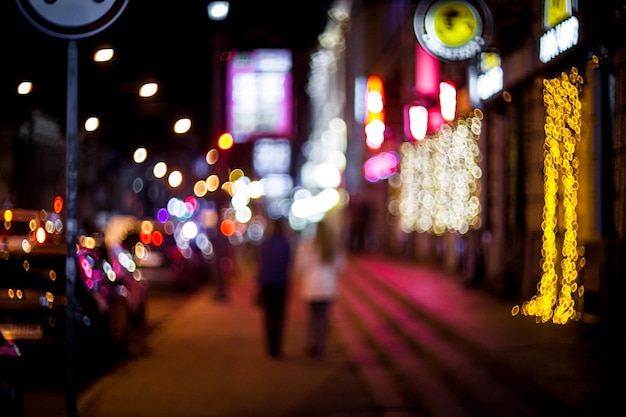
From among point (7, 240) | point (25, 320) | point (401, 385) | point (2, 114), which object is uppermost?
point (2, 114)

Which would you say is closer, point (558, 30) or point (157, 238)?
point (558, 30)

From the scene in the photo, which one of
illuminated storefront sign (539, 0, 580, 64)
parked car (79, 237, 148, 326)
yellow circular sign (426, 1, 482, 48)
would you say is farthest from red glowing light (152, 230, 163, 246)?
illuminated storefront sign (539, 0, 580, 64)

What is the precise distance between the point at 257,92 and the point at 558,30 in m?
25.2

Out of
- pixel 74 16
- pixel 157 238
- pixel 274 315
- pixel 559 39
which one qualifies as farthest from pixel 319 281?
pixel 157 238

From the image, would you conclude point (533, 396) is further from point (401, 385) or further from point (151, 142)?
point (151, 142)

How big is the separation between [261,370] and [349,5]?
47.3 m

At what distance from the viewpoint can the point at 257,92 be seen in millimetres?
36594

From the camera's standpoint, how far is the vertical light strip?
12.6 metres

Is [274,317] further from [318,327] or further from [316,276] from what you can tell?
[316,276]

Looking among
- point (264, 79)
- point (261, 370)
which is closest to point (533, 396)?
point (261, 370)

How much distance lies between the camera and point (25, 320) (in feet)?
34.3

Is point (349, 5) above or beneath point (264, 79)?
above

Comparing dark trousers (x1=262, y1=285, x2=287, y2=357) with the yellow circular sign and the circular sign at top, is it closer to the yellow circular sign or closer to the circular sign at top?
the yellow circular sign

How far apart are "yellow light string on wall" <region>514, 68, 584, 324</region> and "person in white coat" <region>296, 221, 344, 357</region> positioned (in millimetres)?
3137
